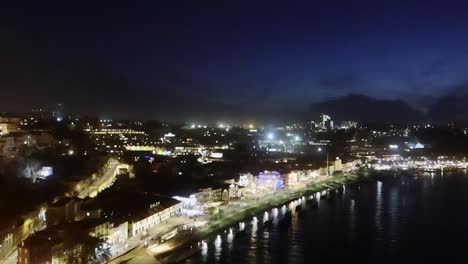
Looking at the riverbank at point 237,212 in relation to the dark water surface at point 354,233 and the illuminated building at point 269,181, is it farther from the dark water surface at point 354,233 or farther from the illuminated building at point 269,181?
the illuminated building at point 269,181

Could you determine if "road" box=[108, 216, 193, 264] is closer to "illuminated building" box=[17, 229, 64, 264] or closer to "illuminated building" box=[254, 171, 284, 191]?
"illuminated building" box=[17, 229, 64, 264]

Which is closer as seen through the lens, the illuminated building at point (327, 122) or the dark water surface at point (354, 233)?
the dark water surface at point (354, 233)

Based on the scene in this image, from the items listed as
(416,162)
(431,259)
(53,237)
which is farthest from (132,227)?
(416,162)

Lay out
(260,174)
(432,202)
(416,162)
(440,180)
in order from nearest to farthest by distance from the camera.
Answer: (432,202), (260,174), (440,180), (416,162)

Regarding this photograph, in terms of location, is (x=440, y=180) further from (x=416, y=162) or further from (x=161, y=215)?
(x=161, y=215)

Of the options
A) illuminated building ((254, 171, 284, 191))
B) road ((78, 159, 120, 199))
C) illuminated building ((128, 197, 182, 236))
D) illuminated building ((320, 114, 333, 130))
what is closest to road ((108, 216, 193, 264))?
illuminated building ((128, 197, 182, 236))

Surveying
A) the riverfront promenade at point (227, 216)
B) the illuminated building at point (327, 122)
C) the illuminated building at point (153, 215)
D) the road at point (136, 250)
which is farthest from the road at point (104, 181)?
the illuminated building at point (327, 122)
